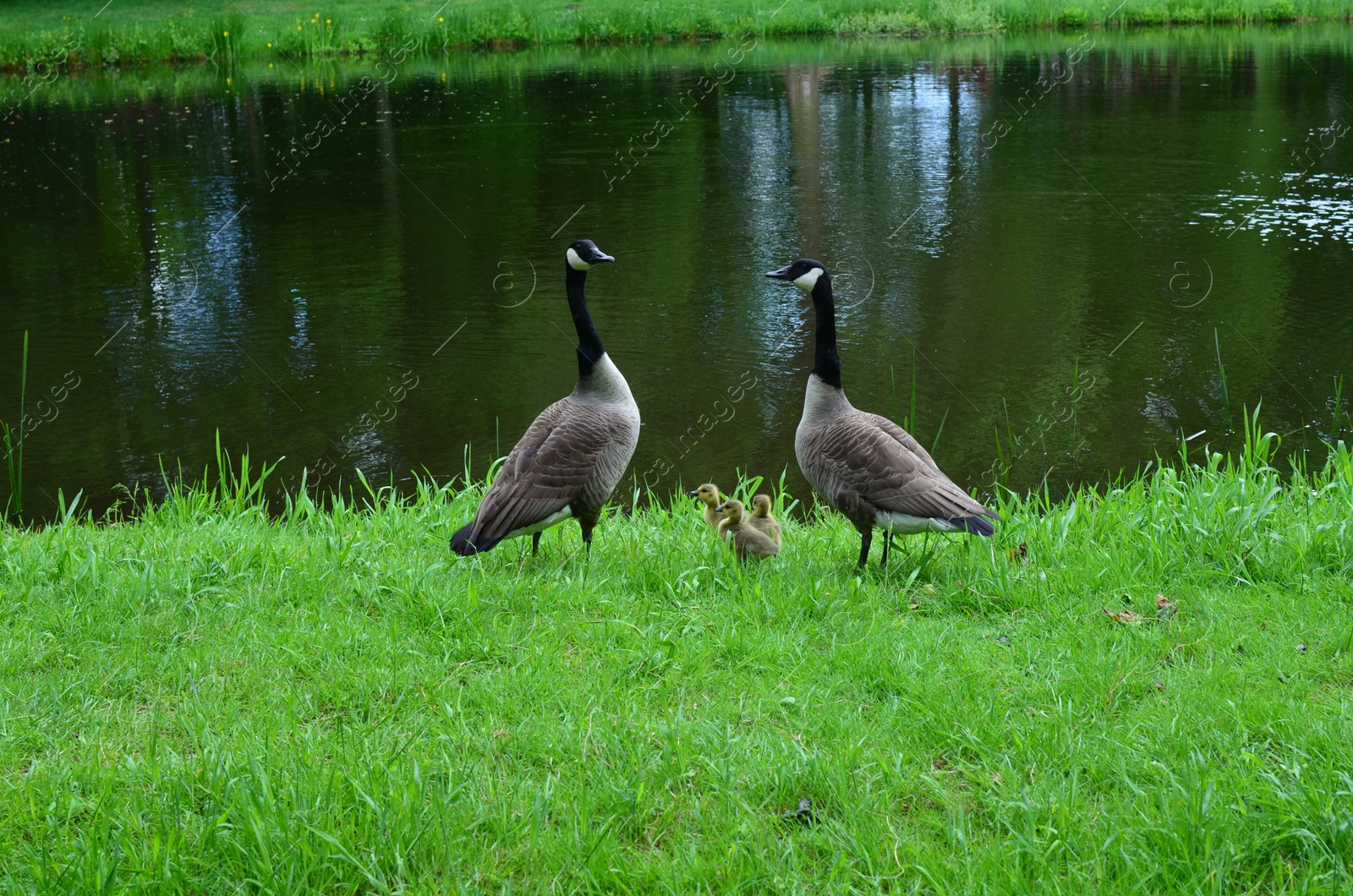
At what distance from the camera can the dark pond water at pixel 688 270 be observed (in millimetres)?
10305

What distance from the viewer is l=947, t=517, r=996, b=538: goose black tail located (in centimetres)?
528

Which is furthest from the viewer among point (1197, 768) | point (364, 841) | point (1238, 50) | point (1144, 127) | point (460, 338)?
point (1238, 50)

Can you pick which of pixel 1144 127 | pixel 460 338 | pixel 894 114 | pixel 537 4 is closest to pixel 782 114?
pixel 894 114

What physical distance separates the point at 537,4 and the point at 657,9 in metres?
4.81

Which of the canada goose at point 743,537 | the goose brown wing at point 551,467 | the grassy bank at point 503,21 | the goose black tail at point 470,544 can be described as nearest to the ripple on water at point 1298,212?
the canada goose at point 743,537

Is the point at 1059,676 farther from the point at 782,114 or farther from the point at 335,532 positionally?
the point at 782,114

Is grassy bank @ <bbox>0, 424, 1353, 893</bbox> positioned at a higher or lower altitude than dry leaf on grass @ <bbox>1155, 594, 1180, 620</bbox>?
higher

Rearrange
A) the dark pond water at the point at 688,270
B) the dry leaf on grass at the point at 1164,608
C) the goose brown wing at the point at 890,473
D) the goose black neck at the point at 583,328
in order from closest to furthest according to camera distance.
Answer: the dry leaf on grass at the point at 1164,608 < the goose brown wing at the point at 890,473 < the goose black neck at the point at 583,328 < the dark pond water at the point at 688,270

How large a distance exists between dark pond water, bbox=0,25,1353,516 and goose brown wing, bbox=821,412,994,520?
1733 millimetres

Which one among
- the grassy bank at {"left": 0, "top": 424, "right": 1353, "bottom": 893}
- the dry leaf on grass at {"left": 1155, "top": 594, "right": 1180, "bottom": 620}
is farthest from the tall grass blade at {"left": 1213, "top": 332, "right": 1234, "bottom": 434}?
the dry leaf on grass at {"left": 1155, "top": 594, "right": 1180, "bottom": 620}

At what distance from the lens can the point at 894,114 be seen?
83.5 feet

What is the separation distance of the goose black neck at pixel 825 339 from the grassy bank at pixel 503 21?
35446 millimetres

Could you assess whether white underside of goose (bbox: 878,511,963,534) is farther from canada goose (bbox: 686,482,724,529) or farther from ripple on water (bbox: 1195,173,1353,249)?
ripple on water (bbox: 1195,173,1353,249)

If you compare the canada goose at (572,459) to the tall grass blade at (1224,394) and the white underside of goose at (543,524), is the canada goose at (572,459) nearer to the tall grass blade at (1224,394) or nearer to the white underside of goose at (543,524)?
the white underside of goose at (543,524)
